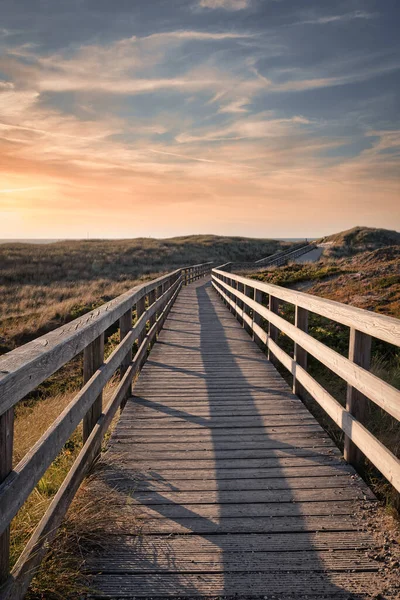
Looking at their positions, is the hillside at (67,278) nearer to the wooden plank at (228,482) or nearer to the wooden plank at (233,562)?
the wooden plank at (228,482)

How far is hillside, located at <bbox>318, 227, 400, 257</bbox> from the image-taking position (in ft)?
170

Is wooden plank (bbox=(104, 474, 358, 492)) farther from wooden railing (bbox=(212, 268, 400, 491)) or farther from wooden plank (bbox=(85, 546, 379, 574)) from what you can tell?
wooden plank (bbox=(85, 546, 379, 574))

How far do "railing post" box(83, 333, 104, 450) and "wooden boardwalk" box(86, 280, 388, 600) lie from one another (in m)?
0.38

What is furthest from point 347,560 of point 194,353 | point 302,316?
point 194,353

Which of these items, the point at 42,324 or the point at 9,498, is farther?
the point at 42,324

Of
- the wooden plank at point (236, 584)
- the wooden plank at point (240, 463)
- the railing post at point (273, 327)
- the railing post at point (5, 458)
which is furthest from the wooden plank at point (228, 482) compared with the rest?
the railing post at point (273, 327)

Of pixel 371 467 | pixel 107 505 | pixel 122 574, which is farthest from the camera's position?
pixel 371 467

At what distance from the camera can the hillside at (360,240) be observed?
170 feet

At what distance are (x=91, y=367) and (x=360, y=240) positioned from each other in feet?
193

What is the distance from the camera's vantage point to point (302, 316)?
4793mm

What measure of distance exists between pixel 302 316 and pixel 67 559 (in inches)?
136

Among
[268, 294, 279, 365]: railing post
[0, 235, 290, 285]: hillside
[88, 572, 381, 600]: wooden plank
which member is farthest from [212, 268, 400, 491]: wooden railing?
[0, 235, 290, 285]: hillside

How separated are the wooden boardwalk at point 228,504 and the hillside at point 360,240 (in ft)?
159

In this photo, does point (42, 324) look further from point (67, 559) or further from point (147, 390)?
point (67, 559)
